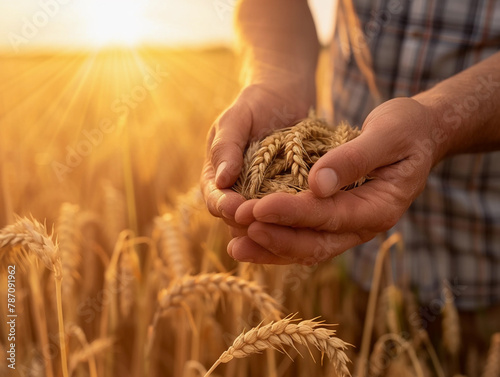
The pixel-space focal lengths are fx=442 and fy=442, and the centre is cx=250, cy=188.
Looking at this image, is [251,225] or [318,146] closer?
[251,225]

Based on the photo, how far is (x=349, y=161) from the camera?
0.93 m

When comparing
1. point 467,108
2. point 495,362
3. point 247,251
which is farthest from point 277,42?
point 495,362

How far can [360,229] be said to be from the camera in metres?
1.06

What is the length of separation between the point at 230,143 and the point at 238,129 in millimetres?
97

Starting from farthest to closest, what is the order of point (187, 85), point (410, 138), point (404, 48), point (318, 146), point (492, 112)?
point (187, 85) → point (404, 48) → point (492, 112) → point (318, 146) → point (410, 138)

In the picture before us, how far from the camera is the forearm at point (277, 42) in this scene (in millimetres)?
1574

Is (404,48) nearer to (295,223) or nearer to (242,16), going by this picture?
(242,16)

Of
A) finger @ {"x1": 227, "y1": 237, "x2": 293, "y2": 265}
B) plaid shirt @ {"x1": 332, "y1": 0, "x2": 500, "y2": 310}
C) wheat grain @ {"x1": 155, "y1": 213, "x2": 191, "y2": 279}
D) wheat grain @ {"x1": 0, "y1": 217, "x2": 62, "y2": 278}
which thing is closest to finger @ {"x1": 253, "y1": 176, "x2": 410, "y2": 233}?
finger @ {"x1": 227, "y1": 237, "x2": 293, "y2": 265}

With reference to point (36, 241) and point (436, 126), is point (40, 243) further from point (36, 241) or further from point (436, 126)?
point (436, 126)

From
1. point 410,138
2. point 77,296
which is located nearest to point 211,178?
point 410,138

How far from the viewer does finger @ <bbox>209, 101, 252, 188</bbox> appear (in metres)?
1.05

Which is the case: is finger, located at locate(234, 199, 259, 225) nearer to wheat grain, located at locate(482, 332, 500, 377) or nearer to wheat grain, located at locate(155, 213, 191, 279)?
wheat grain, located at locate(155, 213, 191, 279)

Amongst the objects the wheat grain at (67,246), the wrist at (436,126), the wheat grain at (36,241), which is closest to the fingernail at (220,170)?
the wheat grain at (36,241)

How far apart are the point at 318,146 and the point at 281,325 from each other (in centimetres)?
52
